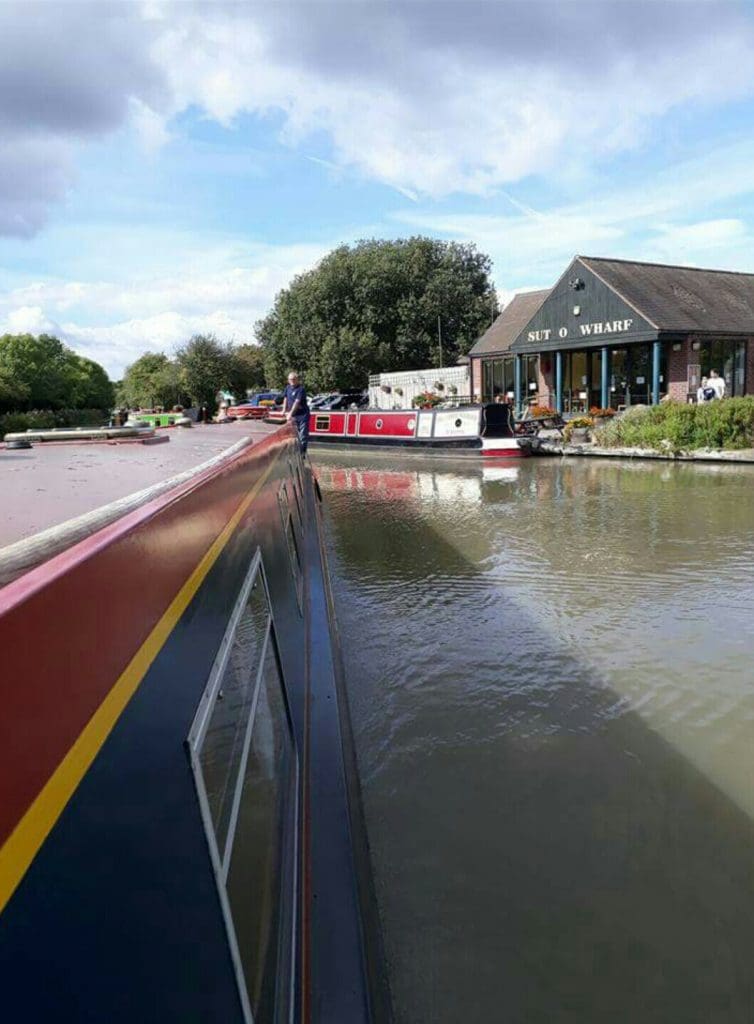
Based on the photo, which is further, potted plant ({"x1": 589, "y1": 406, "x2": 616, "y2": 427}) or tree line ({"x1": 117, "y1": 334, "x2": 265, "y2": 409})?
tree line ({"x1": 117, "y1": 334, "x2": 265, "y2": 409})

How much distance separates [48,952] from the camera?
0.68 meters

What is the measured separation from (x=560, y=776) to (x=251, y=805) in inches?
83.4

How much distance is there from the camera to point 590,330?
2192cm

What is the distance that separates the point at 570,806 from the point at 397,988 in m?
1.16

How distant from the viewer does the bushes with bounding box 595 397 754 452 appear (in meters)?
14.3

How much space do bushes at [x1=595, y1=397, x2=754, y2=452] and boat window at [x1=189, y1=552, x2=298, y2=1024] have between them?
46.0 ft

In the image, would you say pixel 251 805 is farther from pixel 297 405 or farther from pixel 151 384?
pixel 151 384

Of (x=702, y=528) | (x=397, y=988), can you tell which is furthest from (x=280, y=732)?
(x=702, y=528)

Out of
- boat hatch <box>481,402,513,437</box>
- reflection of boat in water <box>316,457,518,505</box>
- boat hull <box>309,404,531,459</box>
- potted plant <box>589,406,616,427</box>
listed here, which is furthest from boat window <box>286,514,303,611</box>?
potted plant <box>589,406,616,427</box>

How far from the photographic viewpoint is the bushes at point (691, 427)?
1432cm

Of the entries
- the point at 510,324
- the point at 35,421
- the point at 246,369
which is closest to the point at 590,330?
the point at 510,324

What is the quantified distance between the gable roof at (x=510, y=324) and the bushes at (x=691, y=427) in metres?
10.0

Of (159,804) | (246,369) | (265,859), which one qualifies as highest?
(246,369)

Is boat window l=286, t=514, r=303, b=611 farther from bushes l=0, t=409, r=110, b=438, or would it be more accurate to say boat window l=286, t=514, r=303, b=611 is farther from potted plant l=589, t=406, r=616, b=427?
potted plant l=589, t=406, r=616, b=427
